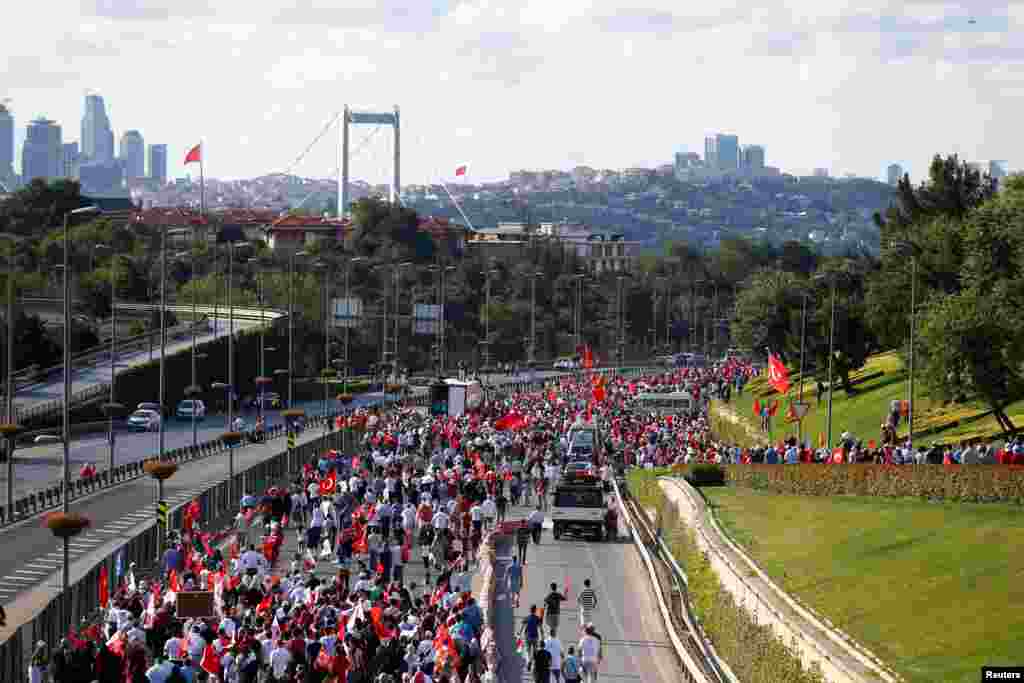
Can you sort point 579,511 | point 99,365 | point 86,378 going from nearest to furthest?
point 579,511 → point 86,378 → point 99,365

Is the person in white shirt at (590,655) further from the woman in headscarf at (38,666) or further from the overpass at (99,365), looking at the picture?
the overpass at (99,365)

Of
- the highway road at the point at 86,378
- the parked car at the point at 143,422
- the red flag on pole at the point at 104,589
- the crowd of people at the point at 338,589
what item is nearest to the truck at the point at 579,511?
the crowd of people at the point at 338,589

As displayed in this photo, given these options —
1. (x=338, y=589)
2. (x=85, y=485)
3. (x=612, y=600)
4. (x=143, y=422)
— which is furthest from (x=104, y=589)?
(x=143, y=422)

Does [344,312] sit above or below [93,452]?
above

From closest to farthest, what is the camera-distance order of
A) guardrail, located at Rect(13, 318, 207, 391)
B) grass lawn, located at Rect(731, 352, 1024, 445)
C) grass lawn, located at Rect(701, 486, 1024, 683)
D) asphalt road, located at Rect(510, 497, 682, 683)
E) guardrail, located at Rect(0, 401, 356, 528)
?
grass lawn, located at Rect(701, 486, 1024, 683) → asphalt road, located at Rect(510, 497, 682, 683) → guardrail, located at Rect(0, 401, 356, 528) → grass lawn, located at Rect(731, 352, 1024, 445) → guardrail, located at Rect(13, 318, 207, 391)

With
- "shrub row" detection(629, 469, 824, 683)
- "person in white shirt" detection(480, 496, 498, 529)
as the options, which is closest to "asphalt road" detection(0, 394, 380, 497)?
"person in white shirt" detection(480, 496, 498, 529)

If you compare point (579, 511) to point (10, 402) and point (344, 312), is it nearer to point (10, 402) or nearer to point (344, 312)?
point (10, 402)

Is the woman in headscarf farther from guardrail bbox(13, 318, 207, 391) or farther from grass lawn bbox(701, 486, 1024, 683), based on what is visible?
guardrail bbox(13, 318, 207, 391)
